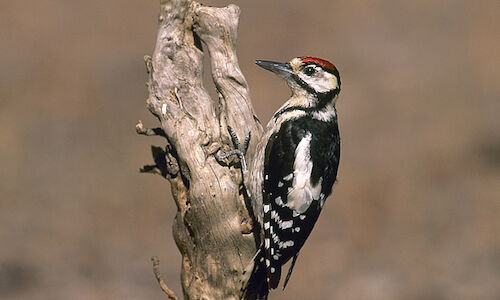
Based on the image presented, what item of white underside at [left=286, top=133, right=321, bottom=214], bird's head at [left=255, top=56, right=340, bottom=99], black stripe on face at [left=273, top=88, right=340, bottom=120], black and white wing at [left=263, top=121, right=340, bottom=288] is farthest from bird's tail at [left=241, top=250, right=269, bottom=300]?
bird's head at [left=255, top=56, right=340, bottom=99]

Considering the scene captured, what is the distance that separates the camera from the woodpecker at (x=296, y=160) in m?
4.18

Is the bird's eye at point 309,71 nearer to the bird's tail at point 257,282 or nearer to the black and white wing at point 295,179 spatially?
the black and white wing at point 295,179

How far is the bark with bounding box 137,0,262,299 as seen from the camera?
3922mm

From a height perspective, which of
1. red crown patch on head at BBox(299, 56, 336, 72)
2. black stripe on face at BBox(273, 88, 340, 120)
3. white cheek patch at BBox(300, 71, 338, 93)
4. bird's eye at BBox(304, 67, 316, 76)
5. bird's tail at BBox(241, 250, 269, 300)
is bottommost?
bird's tail at BBox(241, 250, 269, 300)

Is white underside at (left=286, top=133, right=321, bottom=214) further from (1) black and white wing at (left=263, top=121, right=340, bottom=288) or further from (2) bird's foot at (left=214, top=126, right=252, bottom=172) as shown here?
(2) bird's foot at (left=214, top=126, right=252, bottom=172)

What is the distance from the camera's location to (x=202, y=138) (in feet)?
12.9

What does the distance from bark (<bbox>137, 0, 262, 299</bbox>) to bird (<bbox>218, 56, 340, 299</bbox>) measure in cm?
12
